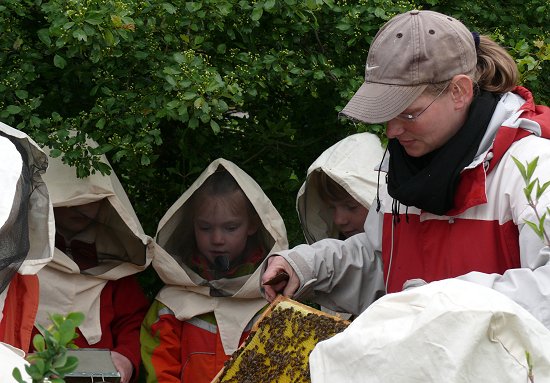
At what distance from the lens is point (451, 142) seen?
3.37 meters

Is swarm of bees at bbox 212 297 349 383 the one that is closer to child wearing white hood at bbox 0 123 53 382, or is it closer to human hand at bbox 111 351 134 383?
child wearing white hood at bbox 0 123 53 382

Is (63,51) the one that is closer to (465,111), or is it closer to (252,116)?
(252,116)

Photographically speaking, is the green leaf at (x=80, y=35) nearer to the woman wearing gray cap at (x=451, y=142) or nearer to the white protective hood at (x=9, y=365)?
the woman wearing gray cap at (x=451, y=142)

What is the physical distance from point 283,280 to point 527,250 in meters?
0.89

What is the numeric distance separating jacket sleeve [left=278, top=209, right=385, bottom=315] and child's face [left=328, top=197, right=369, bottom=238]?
114cm

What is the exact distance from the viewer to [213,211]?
515 cm

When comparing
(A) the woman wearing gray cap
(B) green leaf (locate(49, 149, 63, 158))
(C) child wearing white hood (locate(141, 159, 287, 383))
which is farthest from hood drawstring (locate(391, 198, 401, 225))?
(B) green leaf (locate(49, 149, 63, 158))

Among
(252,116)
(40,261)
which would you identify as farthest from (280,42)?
(40,261)

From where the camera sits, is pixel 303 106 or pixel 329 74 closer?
pixel 329 74

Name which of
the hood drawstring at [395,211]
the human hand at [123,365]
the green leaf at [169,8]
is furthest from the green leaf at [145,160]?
the hood drawstring at [395,211]

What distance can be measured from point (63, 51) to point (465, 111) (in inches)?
87.2

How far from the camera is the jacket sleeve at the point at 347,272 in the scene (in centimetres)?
375

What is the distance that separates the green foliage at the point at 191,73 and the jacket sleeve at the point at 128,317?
51 cm

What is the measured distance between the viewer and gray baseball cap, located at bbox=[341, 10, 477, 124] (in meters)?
3.37
